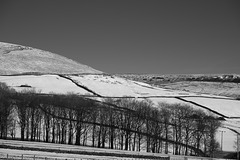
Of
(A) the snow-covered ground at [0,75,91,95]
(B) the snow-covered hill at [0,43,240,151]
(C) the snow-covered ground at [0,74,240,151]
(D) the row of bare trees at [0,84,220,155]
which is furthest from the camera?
(A) the snow-covered ground at [0,75,91,95]

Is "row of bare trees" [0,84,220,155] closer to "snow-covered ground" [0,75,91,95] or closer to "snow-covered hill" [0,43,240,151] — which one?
"snow-covered hill" [0,43,240,151]

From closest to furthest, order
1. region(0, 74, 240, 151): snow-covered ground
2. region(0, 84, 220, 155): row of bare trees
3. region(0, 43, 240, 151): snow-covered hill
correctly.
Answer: region(0, 84, 220, 155): row of bare trees < region(0, 43, 240, 151): snow-covered hill < region(0, 74, 240, 151): snow-covered ground

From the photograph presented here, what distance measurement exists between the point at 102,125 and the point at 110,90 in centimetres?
4971

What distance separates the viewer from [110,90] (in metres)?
119

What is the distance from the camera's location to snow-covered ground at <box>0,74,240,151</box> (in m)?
106

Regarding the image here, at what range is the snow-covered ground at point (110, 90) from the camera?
106069 millimetres

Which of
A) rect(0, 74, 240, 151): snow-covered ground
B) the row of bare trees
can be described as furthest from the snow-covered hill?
the row of bare trees

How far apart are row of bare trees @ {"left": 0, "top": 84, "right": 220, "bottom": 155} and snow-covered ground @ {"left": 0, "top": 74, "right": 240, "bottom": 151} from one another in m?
24.5

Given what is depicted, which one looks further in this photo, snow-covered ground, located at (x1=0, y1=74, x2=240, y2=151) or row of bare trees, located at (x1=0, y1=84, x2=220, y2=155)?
snow-covered ground, located at (x1=0, y1=74, x2=240, y2=151)

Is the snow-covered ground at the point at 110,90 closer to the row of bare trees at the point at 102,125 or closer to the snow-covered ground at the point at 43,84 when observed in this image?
the snow-covered ground at the point at 43,84

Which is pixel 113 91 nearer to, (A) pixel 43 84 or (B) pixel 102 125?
(A) pixel 43 84

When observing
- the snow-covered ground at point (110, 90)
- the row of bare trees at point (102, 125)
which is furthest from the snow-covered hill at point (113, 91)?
the row of bare trees at point (102, 125)

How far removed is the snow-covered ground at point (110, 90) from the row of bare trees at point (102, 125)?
24527 millimetres

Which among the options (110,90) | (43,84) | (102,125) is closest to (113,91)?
(110,90)
